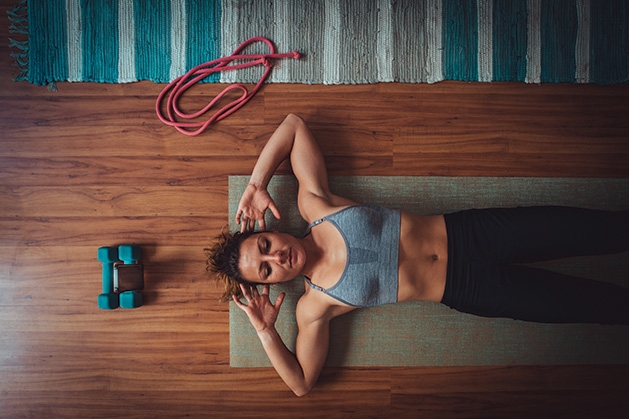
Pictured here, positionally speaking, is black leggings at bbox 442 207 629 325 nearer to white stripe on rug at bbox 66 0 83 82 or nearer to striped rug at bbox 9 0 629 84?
striped rug at bbox 9 0 629 84

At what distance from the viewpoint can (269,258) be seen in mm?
1631

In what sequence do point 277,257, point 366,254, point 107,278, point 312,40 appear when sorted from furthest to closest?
point 312,40, point 107,278, point 366,254, point 277,257

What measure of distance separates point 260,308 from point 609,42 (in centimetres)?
215

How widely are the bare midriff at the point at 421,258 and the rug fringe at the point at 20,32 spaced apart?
1.96 m

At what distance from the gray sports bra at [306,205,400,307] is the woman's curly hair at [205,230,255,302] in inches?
14.9

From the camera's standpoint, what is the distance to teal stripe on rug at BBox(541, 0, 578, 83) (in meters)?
2.10

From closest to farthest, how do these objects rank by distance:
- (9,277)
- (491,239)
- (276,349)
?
(491,239), (276,349), (9,277)

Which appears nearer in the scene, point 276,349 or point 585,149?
point 276,349

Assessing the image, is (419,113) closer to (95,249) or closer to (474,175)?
(474,175)

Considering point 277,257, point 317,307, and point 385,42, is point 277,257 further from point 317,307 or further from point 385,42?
point 385,42

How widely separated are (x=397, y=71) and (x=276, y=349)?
144cm


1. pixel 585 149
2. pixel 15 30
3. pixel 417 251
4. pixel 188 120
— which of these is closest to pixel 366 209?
pixel 417 251

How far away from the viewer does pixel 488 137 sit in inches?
82.4

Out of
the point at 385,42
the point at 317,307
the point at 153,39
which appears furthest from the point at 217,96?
the point at 317,307
